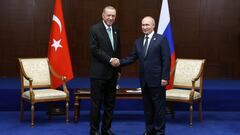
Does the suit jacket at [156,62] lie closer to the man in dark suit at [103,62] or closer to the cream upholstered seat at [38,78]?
the man in dark suit at [103,62]

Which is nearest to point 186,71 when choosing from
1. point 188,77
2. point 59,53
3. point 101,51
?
point 188,77

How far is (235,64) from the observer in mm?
9375

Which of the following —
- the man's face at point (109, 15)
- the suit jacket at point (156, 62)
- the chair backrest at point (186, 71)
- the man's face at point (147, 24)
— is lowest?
the chair backrest at point (186, 71)

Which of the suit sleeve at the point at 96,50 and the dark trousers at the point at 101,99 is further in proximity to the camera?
the dark trousers at the point at 101,99

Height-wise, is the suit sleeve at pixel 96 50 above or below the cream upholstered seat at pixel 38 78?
above

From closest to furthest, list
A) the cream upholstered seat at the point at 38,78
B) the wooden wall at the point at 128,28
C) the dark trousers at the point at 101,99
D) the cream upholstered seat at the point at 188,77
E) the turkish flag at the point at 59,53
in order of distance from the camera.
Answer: the dark trousers at the point at 101,99
the cream upholstered seat at the point at 38,78
the cream upholstered seat at the point at 188,77
the turkish flag at the point at 59,53
the wooden wall at the point at 128,28

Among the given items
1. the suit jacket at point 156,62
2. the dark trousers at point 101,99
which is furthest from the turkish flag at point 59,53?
the suit jacket at point 156,62

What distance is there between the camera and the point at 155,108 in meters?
5.41

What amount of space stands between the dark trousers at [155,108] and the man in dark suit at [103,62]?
1.50ft

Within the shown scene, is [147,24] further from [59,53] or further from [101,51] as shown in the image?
[59,53]

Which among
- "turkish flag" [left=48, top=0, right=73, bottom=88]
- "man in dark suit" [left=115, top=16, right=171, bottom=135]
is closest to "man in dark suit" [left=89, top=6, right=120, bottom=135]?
"man in dark suit" [left=115, top=16, right=171, bottom=135]

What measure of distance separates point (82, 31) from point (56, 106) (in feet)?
8.59

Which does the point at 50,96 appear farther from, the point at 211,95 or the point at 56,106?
the point at 211,95

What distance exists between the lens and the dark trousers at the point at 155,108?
5.37 metres
